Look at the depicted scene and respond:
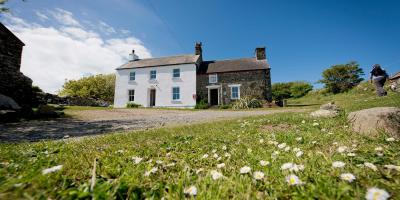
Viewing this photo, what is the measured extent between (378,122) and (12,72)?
18.5 m

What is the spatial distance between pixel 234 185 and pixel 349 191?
718 millimetres

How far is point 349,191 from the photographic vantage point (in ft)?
3.77

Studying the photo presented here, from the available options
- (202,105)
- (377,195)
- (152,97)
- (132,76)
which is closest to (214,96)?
(202,105)

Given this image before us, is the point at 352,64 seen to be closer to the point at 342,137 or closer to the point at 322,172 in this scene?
the point at 342,137

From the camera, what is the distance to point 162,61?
26844 millimetres

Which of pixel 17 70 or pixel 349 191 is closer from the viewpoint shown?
A: pixel 349 191

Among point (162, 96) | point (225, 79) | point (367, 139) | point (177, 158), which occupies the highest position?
point (225, 79)

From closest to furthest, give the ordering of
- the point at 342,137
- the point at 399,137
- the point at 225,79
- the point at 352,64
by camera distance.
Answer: the point at 399,137 → the point at 342,137 → the point at 225,79 → the point at 352,64

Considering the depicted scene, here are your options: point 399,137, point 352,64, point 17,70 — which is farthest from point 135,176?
point 352,64

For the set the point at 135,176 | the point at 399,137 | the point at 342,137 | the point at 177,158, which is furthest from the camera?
the point at 342,137

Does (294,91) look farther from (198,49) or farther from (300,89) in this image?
(198,49)

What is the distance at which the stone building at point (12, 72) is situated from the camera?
12062 mm

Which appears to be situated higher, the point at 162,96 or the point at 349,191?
the point at 162,96

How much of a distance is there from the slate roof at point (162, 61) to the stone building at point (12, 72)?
543 inches
